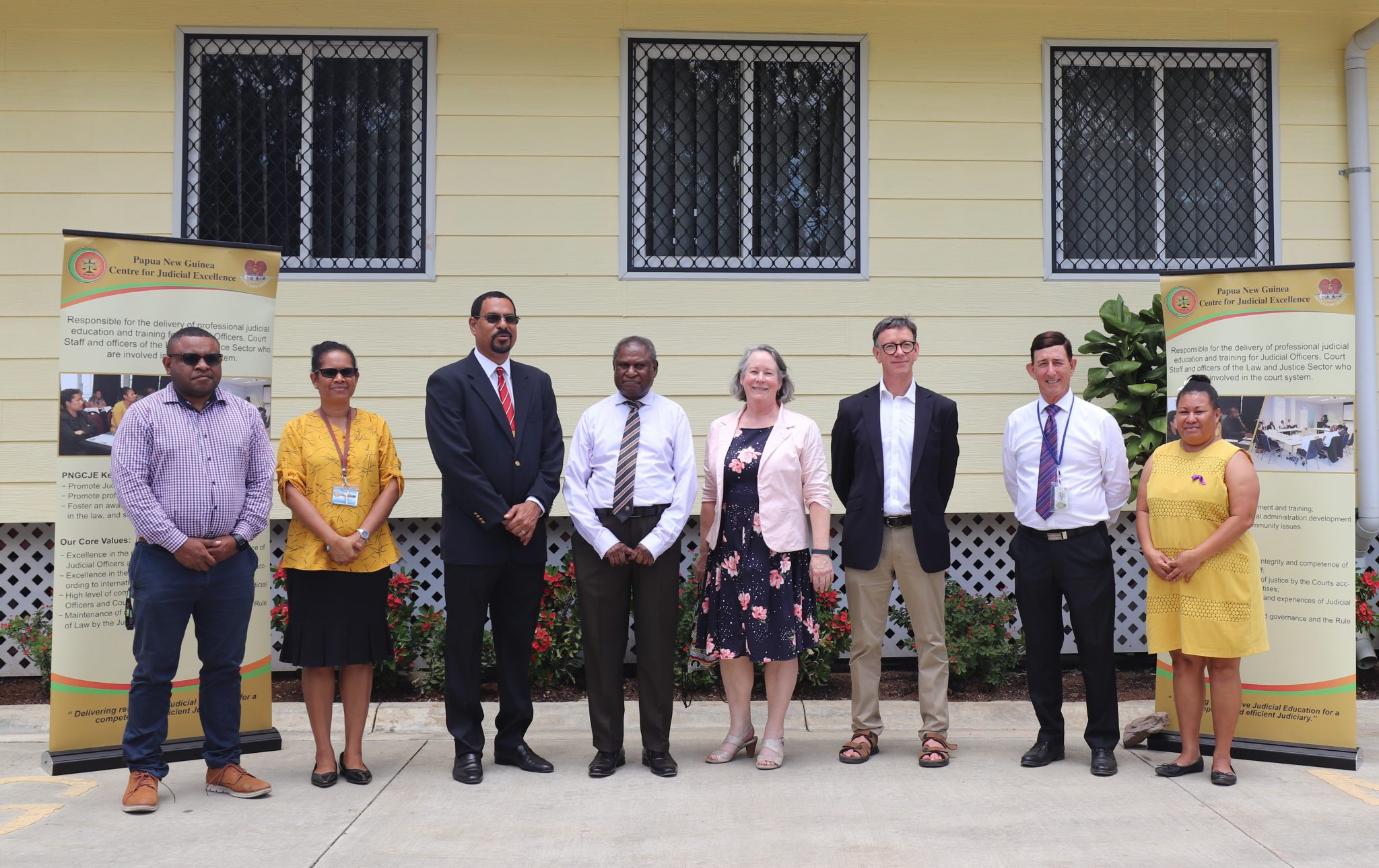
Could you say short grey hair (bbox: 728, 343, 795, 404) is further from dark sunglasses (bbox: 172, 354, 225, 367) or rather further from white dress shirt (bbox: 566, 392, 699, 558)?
dark sunglasses (bbox: 172, 354, 225, 367)

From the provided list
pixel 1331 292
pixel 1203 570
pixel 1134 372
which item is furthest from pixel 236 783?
pixel 1331 292

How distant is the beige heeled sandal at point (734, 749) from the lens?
5312 mm

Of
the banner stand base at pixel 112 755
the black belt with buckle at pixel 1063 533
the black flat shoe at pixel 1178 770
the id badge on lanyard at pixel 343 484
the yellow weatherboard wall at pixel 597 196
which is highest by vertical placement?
the yellow weatherboard wall at pixel 597 196

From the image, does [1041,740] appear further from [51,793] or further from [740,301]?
[51,793]

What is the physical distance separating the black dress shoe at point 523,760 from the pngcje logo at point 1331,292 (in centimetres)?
412

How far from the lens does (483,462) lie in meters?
5.03

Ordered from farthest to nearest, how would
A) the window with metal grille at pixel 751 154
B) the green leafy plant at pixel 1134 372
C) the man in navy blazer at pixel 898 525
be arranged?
the window with metal grille at pixel 751 154 < the green leafy plant at pixel 1134 372 < the man in navy blazer at pixel 898 525

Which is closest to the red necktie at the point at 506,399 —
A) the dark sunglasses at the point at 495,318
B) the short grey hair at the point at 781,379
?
the dark sunglasses at the point at 495,318

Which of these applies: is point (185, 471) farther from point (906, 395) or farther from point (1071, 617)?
point (1071, 617)

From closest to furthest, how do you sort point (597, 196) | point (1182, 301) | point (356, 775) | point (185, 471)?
point (185, 471) → point (356, 775) → point (1182, 301) → point (597, 196)

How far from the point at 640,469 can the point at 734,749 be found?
1401mm

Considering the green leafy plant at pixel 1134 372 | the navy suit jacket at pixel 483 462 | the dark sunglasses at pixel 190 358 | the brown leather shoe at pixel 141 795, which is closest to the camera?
the brown leather shoe at pixel 141 795

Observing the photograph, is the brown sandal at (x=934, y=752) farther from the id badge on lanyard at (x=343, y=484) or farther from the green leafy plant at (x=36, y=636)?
the green leafy plant at (x=36, y=636)

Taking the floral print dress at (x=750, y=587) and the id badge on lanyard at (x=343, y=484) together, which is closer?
the id badge on lanyard at (x=343, y=484)
